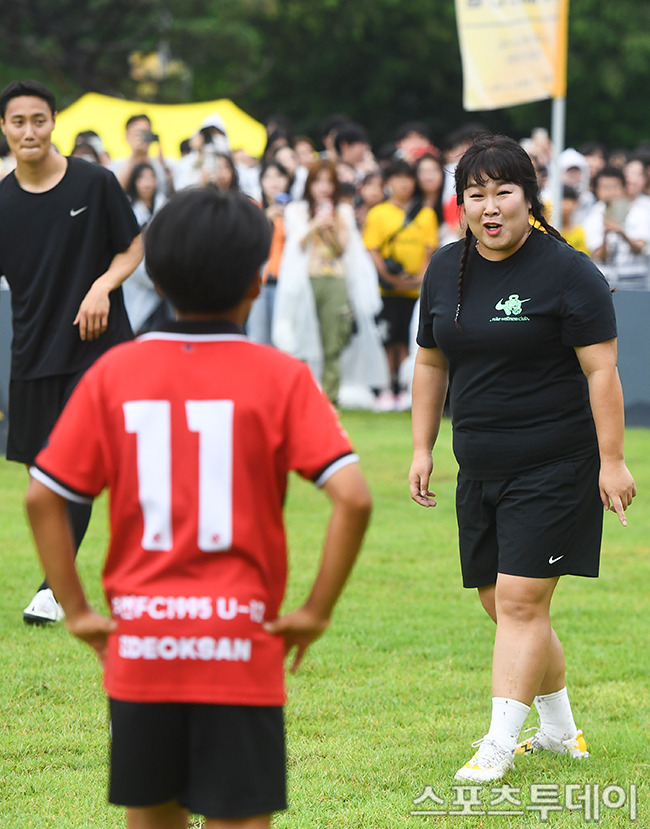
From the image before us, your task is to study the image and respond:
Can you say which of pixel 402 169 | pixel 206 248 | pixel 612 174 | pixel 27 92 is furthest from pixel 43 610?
pixel 612 174

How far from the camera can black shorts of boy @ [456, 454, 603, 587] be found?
14.2 ft

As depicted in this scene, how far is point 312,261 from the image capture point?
44.1 feet

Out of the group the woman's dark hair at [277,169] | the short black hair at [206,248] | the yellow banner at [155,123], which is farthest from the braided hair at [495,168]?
the yellow banner at [155,123]

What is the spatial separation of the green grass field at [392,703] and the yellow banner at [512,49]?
20.0ft

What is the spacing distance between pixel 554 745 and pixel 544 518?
0.85 metres

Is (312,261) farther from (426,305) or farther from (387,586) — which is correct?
Result: (426,305)

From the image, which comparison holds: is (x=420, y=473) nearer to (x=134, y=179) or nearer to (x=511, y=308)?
(x=511, y=308)

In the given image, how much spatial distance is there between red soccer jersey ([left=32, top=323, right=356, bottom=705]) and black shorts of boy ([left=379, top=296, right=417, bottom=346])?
11.5 m

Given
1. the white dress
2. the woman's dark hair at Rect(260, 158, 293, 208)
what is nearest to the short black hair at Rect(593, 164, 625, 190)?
the white dress

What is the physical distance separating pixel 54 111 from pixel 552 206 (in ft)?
23.9

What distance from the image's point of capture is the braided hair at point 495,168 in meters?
4.27

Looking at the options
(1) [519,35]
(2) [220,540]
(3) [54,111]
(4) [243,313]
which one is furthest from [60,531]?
(1) [519,35]

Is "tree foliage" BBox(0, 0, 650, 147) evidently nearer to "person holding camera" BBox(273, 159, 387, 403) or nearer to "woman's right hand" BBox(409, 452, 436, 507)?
"person holding camera" BBox(273, 159, 387, 403)

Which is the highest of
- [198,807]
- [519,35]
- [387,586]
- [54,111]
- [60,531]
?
[519,35]
